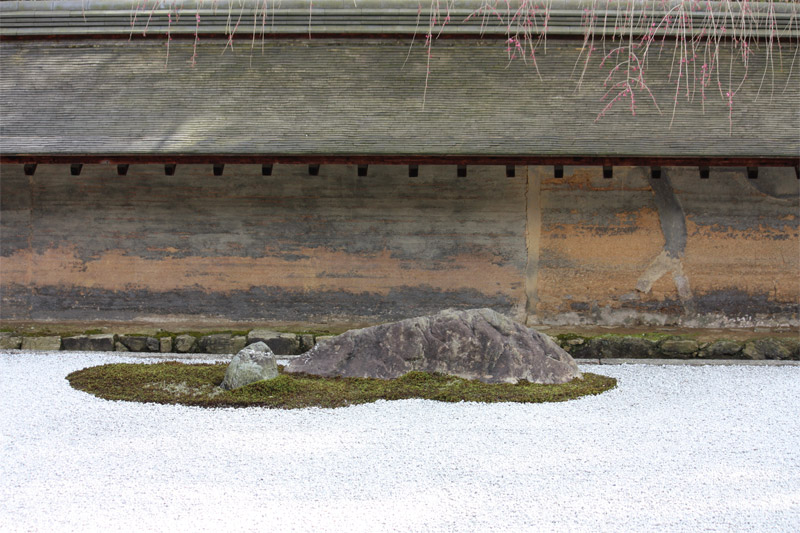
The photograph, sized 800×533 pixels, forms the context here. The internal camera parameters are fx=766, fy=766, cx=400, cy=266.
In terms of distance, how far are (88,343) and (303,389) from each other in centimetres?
337

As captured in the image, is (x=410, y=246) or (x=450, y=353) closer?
(x=450, y=353)

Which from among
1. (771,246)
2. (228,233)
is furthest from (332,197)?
(771,246)

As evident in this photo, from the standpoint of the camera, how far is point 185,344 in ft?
27.2

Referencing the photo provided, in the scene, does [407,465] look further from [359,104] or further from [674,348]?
[359,104]

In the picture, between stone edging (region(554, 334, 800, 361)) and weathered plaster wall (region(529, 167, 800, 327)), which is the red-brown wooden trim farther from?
stone edging (region(554, 334, 800, 361))

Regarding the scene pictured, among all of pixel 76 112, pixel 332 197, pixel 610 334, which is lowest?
pixel 610 334

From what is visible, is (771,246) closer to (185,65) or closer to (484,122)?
(484,122)

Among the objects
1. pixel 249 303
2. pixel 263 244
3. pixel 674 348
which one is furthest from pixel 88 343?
pixel 674 348

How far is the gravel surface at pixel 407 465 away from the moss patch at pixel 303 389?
0.19 metres

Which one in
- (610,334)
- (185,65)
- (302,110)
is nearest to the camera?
(610,334)

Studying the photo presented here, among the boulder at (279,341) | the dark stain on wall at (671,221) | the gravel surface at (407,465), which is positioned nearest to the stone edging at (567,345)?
the boulder at (279,341)

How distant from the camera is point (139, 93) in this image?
912 cm

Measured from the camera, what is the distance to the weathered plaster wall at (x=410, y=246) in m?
8.78

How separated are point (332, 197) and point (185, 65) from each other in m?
2.54
